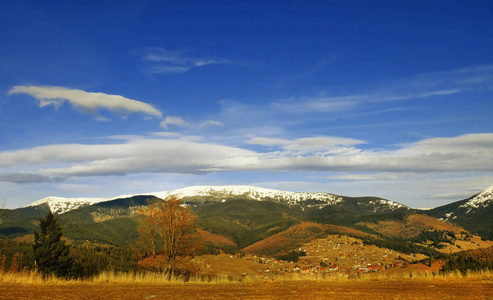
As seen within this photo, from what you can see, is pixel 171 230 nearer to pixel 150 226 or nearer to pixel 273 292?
pixel 150 226

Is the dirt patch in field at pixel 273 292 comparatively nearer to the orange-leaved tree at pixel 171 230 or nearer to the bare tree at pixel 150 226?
the orange-leaved tree at pixel 171 230

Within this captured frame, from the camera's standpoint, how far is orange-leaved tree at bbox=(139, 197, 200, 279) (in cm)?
3234

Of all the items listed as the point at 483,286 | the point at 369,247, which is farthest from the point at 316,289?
the point at 369,247

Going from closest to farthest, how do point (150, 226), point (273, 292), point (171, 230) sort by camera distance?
point (273, 292) → point (171, 230) → point (150, 226)

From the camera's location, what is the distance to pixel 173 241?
3244 centimetres

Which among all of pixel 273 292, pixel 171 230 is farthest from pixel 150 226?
pixel 273 292

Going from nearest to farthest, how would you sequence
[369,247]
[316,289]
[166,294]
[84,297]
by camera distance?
[84,297], [166,294], [316,289], [369,247]

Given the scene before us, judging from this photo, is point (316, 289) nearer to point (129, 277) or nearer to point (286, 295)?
point (286, 295)

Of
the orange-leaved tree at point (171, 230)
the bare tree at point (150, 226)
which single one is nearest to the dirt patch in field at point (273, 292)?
the orange-leaved tree at point (171, 230)

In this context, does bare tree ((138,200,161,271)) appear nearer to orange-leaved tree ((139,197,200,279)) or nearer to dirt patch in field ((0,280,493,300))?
orange-leaved tree ((139,197,200,279))

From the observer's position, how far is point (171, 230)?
3222 cm

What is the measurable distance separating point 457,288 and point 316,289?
21.8 ft

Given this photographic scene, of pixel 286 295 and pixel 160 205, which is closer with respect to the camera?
pixel 286 295

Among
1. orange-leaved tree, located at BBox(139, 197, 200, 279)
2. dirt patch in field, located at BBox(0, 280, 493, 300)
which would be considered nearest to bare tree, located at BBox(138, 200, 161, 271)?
orange-leaved tree, located at BBox(139, 197, 200, 279)
